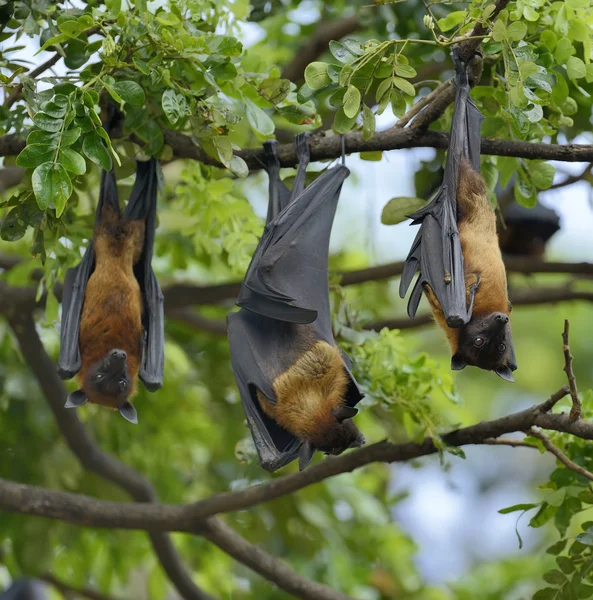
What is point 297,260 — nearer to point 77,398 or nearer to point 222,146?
point 222,146

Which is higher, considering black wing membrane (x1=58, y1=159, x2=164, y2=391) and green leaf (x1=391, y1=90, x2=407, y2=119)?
green leaf (x1=391, y1=90, x2=407, y2=119)

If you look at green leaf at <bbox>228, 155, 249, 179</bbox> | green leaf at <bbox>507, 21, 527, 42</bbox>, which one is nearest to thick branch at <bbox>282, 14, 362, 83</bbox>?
green leaf at <bbox>228, 155, 249, 179</bbox>

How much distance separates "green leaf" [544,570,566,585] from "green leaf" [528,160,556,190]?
2037 millimetres

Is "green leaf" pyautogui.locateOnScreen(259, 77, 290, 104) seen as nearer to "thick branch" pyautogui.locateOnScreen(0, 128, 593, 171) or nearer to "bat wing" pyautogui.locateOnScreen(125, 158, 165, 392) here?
"thick branch" pyautogui.locateOnScreen(0, 128, 593, 171)

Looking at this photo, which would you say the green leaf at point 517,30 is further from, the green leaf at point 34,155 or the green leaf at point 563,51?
the green leaf at point 34,155

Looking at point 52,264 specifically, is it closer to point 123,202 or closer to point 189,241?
point 123,202

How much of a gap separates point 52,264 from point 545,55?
285 cm

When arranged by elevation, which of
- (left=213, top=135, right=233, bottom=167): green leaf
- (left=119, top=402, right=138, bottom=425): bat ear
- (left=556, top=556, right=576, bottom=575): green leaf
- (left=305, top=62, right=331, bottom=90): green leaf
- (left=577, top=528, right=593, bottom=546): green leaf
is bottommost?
(left=556, top=556, right=576, bottom=575): green leaf

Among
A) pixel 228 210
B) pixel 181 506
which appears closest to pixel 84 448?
pixel 181 506

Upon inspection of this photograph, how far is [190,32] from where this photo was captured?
4695 mm

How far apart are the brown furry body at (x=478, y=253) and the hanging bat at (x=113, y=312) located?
1791 millimetres

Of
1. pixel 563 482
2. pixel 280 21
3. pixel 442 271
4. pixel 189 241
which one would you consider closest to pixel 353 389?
pixel 442 271

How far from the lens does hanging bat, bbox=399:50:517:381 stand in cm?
424

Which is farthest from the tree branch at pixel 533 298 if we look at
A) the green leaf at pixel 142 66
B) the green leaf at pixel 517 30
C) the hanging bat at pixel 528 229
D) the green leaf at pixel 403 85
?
the green leaf at pixel 142 66
